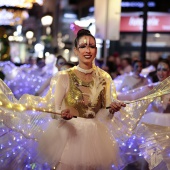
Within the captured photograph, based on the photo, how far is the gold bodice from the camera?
239 inches

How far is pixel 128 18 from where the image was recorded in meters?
27.8

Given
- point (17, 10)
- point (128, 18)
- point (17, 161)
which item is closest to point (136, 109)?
point (17, 161)

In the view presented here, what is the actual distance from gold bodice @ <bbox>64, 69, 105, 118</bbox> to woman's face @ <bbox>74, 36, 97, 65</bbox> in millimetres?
209

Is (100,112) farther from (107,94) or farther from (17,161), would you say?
(17,161)

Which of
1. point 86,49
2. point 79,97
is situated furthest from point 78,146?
point 86,49

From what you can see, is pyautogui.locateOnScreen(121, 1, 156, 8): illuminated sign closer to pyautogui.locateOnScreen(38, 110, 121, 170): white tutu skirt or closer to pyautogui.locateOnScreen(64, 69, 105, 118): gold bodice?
pyautogui.locateOnScreen(64, 69, 105, 118): gold bodice

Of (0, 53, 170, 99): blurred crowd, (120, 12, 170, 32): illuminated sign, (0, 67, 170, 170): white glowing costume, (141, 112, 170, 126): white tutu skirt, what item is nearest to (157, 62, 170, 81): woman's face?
(141, 112, 170, 126): white tutu skirt

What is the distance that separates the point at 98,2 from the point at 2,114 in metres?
9.12

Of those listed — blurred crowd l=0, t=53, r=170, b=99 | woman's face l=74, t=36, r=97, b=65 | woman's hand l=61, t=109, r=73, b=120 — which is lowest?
blurred crowd l=0, t=53, r=170, b=99

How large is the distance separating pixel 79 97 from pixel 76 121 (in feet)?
0.90

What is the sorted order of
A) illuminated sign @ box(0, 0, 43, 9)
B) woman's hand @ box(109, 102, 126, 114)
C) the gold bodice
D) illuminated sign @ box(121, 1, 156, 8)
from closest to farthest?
woman's hand @ box(109, 102, 126, 114)
the gold bodice
illuminated sign @ box(0, 0, 43, 9)
illuminated sign @ box(121, 1, 156, 8)

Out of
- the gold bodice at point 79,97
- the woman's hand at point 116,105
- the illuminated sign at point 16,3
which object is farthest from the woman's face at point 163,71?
the illuminated sign at point 16,3

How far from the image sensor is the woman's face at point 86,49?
611 centimetres

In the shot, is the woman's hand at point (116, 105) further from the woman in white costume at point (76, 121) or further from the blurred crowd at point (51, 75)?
the blurred crowd at point (51, 75)
